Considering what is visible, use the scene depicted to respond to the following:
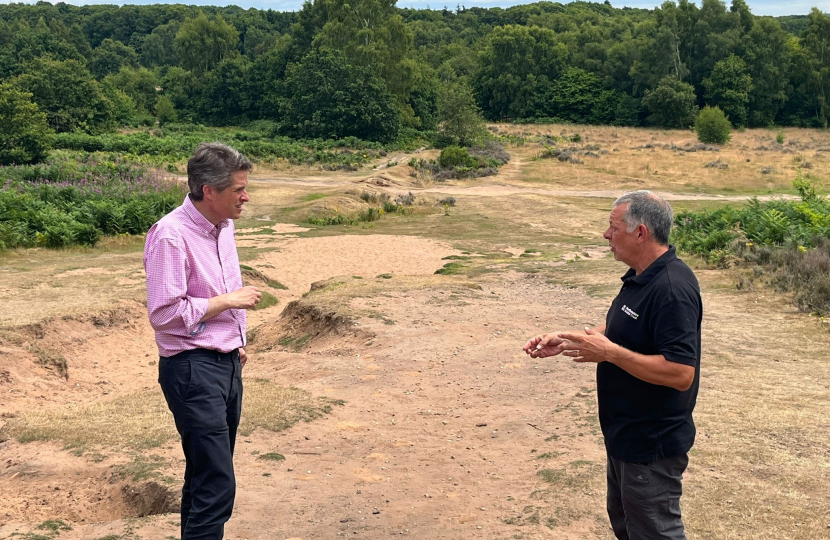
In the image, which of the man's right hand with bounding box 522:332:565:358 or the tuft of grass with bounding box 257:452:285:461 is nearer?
the man's right hand with bounding box 522:332:565:358

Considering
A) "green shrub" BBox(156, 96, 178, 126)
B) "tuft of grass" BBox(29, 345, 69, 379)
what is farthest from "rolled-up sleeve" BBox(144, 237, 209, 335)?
"green shrub" BBox(156, 96, 178, 126)

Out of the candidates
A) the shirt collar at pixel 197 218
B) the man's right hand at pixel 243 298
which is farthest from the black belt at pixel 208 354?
the shirt collar at pixel 197 218

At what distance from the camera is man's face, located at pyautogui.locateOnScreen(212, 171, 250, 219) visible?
3.47 meters

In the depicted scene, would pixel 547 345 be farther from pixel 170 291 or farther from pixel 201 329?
pixel 170 291

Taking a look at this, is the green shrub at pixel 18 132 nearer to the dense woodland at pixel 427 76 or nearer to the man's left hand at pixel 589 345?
the dense woodland at pixel 427 76

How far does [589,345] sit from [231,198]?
1609 millimetres

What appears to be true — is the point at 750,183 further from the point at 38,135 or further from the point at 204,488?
the point at 204,488

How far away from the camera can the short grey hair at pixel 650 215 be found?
3.14 metres

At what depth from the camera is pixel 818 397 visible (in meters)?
7.02

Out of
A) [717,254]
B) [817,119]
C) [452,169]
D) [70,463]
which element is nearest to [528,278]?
[717,254]

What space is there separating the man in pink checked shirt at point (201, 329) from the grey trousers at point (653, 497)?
1563 mm

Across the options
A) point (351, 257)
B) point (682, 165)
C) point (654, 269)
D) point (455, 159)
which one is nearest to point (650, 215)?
point (654, 269)

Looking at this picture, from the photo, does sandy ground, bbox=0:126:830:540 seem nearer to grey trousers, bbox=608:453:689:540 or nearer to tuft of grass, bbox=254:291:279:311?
tuft of grass, bbox=254:291:279:311

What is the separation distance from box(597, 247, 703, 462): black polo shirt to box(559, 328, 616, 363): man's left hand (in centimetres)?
12
